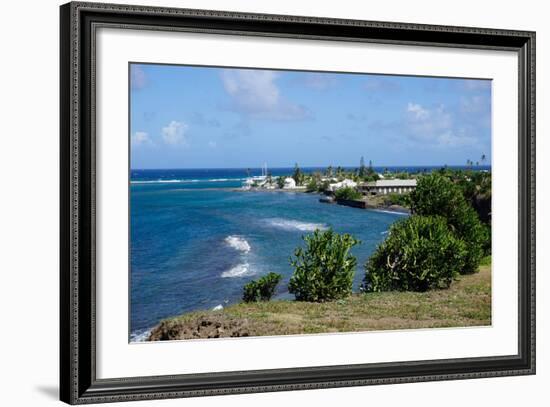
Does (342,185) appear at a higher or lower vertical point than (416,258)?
higher

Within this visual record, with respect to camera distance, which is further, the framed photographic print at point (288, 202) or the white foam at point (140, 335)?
the white foam at point (140, 335)

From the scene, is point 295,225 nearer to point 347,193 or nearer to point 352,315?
point 347,193

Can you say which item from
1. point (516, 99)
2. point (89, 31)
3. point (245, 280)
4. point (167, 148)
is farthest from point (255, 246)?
point (516, 99)

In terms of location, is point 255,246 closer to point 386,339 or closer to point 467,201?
point 386,339

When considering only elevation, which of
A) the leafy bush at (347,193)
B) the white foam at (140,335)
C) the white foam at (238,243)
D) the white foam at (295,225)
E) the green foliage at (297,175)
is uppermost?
the green foliage at (297,175)

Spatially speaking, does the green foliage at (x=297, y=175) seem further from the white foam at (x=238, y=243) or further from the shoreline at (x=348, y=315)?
the shoreline at (x=348, y=315)

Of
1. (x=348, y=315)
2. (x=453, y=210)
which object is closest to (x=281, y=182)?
(x=348, y=315)

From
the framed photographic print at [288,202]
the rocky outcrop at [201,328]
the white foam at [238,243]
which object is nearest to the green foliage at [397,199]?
the framed photographic print at [288,202]
